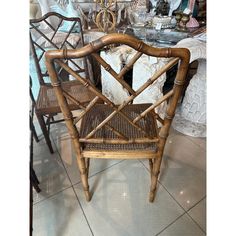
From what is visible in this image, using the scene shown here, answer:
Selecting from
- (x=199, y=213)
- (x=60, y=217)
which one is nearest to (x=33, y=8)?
(x=60, y=217)

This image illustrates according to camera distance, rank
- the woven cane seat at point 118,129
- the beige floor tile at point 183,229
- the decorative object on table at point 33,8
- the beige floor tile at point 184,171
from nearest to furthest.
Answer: the woven cane seat at point 118,129 → the beige floor tile at point 183,229 → the beige floor tile at point 184,171 → the decorative object on table at point 33,8

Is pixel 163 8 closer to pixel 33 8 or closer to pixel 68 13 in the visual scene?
pixel 68 13

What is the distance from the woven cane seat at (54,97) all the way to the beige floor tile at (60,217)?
56 centimetres

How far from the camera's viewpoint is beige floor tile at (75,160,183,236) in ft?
3.39

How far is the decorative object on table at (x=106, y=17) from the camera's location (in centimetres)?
163

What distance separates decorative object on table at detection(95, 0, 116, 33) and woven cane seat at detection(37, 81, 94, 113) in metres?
0.61

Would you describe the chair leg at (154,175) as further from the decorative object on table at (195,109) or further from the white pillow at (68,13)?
the white pillow at (68,13)

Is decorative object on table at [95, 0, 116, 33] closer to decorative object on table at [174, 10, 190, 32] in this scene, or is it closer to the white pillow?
the white pillow

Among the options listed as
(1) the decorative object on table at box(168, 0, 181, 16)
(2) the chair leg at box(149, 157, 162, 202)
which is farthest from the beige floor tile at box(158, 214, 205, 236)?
(1) the decorative object on table at box(168, 0, 181, 16)

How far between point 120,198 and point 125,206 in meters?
0.06

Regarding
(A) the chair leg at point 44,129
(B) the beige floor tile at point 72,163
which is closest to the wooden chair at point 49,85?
(A) the chair leg at point 44,129
